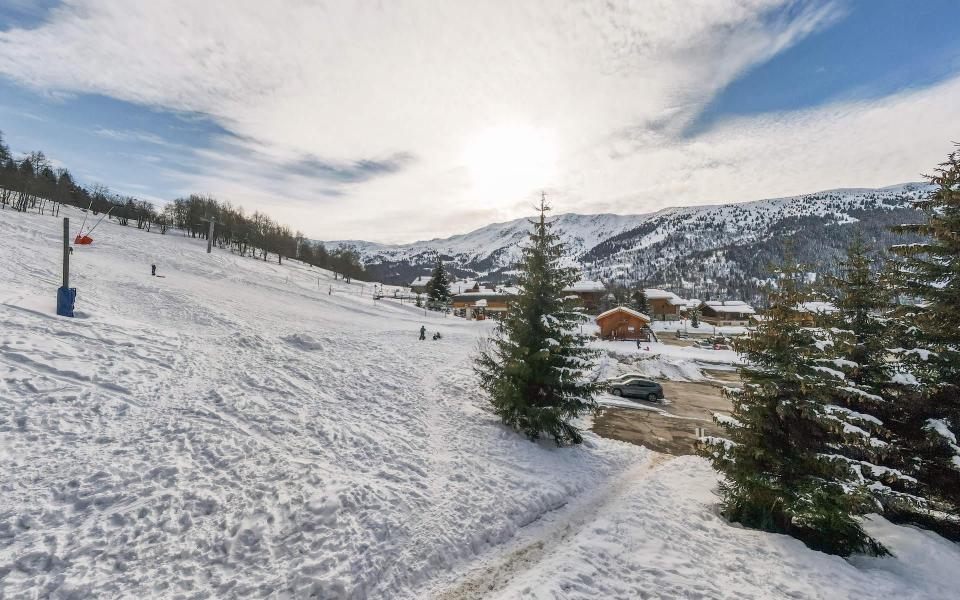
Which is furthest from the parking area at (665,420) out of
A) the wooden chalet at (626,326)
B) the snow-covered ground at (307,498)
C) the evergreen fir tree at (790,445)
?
the wooden chalet at (626,326)

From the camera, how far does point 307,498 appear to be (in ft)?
25.1

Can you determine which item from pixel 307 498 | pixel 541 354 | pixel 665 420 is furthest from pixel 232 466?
pixel 665 420

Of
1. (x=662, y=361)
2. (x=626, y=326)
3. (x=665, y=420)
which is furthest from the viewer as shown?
(x=626, y=326)

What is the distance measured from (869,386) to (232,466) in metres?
15.8

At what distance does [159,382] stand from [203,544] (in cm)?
667

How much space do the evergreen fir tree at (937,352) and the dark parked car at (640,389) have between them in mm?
12360

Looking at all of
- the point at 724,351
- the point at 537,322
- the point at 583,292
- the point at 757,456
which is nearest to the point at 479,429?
the point at 537,322

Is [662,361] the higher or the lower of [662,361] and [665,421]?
the higher

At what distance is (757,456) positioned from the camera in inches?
363

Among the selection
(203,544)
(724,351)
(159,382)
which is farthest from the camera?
(724,351)

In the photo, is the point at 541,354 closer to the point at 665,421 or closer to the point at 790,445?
the point at 790,445

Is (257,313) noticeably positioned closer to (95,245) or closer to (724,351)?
(95,245)

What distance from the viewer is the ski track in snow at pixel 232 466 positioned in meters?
5.89

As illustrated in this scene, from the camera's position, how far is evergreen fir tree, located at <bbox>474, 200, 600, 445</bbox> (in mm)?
13250
